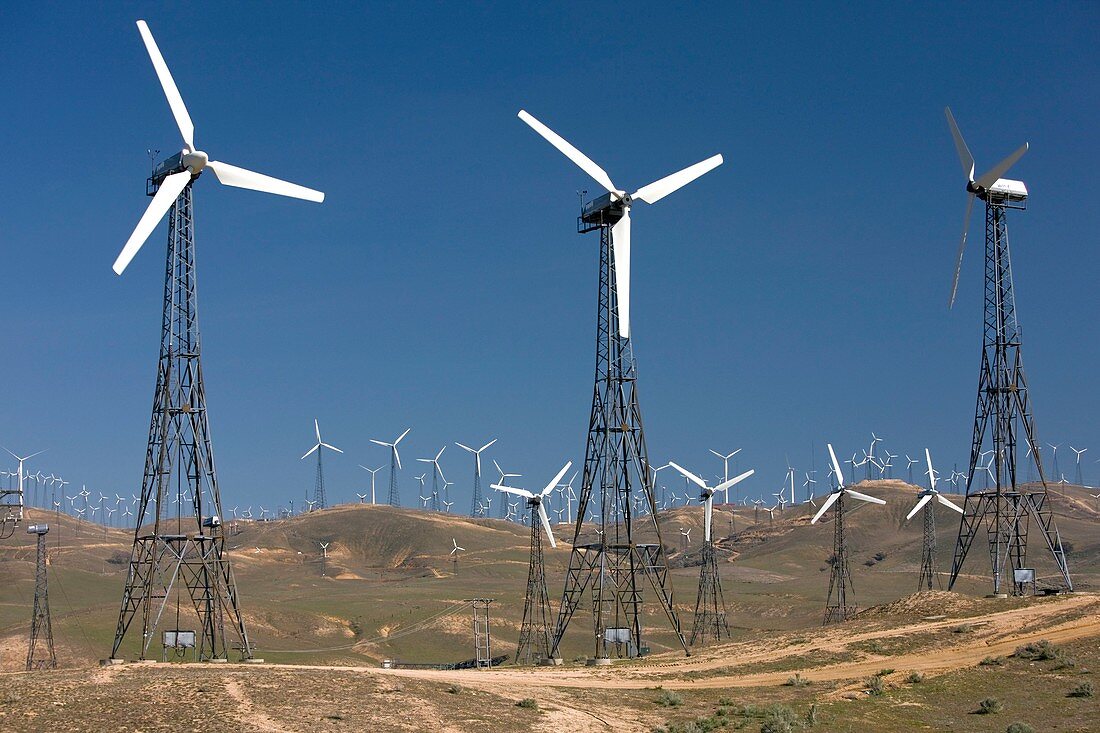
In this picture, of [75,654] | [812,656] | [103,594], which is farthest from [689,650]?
[103,594]

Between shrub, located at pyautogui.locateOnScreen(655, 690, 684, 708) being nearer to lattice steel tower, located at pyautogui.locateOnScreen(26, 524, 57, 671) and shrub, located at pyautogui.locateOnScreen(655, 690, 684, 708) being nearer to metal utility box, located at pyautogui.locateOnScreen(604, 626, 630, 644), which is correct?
metal utility box, located at pyautogui.locateOnScreen(604, 626, 630, 644)

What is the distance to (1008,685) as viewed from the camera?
56.1 metres

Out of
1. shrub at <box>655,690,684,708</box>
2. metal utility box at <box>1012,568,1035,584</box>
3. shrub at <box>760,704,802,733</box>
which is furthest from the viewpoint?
metal utility box at <box>1012,568,1035,584</box>

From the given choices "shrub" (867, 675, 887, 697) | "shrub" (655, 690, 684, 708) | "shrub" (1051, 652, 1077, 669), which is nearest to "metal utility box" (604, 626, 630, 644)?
"shrub" (867, 675, 887, 697)

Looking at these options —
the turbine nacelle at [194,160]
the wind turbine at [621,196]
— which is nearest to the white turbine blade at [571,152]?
the wind turbine at [621,196]

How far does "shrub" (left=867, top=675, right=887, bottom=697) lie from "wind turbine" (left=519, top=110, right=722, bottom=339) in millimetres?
25917

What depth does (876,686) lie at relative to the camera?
5488 centimetres

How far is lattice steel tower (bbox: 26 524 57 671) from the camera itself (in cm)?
9041

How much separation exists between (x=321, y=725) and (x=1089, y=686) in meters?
33.6

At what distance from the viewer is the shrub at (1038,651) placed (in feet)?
195

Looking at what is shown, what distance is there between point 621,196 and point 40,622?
213 feet

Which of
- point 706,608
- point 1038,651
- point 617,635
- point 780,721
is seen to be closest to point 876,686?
point 780,721

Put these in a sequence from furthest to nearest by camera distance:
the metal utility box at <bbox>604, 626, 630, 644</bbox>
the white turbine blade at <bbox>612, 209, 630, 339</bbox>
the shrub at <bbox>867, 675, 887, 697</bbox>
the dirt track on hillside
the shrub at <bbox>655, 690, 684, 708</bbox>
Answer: the metal utility box at <bbox>604, 626, 630, 644</bbox> < the white turbine blade at <bbox>612, 209, 630, 339</bbox> < the shrub at <bbox>867, 675, 887, 697</bbox> < the shrub at <bbox>655, 690, 684, 708</bbox> < the dirt track on hillside

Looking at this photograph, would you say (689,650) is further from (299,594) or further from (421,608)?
(299,594)
